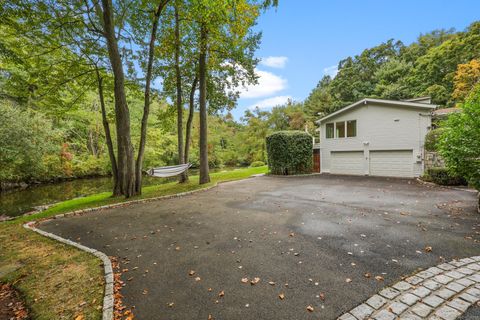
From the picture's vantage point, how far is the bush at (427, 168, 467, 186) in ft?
28.2

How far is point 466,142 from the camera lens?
5.00 metres

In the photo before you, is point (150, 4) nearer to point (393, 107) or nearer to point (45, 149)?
point (45, 149)

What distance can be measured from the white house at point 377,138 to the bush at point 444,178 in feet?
7.67

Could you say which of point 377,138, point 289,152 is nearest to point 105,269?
point 289,152

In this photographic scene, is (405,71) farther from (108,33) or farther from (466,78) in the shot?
(108,33)

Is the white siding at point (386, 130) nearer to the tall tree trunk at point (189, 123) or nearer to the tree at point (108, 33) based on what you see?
the tall tree trunk at point (189, 123)

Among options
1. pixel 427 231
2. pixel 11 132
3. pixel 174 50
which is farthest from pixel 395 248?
pixel 11 132

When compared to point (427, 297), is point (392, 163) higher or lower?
higher

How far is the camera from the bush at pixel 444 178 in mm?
8602

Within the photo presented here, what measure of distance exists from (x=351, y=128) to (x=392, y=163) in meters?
3.23

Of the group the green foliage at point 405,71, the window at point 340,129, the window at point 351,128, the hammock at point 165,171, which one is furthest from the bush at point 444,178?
the green foliage at point 405,71

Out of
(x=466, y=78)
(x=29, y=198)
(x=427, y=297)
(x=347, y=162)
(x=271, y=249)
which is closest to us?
(x=427, y=297)

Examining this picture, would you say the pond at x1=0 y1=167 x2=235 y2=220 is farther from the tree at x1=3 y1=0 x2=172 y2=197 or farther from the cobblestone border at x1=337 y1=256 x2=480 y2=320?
the cobblestone border at x1=337 y1=256 x2=480 y2=320

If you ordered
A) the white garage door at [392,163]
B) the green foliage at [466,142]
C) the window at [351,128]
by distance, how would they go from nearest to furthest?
the green foliage at [466,142]
the white garage door at [392,163]
the window at [351,128]
